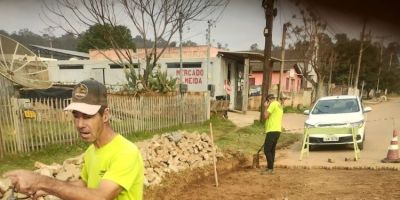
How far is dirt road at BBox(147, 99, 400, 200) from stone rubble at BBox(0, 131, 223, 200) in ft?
1.18

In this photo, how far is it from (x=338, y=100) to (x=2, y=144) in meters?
10.8

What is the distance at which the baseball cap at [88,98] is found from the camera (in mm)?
2332

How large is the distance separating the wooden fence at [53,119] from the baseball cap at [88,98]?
23.8 ft

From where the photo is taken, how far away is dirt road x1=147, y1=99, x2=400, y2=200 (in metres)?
8.30

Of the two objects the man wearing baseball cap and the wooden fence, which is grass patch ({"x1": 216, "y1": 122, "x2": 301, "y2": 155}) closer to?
the wooden fence

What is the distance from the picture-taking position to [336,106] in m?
14.1

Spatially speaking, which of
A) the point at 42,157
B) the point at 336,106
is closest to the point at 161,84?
the point at 336,106

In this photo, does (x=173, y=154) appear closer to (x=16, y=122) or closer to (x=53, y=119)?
(x=53, y=119)

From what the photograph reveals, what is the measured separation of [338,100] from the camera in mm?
14367

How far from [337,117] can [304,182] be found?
4.68 meters

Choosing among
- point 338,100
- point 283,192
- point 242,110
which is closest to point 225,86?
point 242,110

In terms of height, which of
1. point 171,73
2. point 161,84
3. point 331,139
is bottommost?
point 331,139

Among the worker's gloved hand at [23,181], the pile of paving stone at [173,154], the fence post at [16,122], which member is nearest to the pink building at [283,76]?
the pile of paving stone at [173,154]

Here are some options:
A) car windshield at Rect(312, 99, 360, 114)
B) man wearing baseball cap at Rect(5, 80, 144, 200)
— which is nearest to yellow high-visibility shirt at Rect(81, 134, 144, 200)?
man wearing baseball cap at Rect(5, 80, 144, 200)
